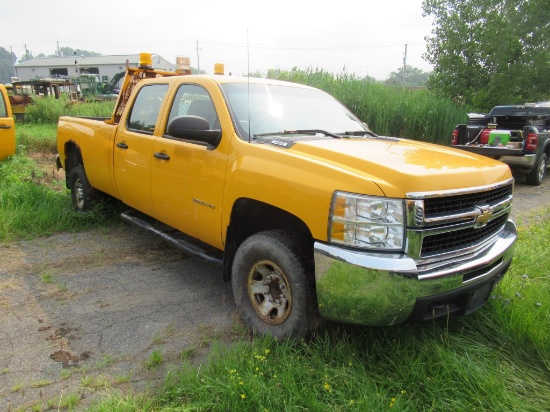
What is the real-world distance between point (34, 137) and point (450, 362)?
13053 mm

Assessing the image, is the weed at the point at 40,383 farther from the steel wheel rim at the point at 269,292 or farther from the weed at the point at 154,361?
the steel wheel rim at the point at 269,292

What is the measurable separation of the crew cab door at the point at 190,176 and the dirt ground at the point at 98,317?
2.00ft

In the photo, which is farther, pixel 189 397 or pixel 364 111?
pixel 364 111

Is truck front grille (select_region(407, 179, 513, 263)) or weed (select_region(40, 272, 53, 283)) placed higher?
truck front grille (select_region(407, 179, 513, 263))

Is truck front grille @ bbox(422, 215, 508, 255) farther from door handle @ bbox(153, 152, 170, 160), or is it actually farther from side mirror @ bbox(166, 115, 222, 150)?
door handle @ bbox(153, 152, 170, 160)

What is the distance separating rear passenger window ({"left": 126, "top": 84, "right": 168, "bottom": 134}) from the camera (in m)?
4.16

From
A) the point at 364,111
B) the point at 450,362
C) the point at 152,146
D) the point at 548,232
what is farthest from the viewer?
the point at 364,111

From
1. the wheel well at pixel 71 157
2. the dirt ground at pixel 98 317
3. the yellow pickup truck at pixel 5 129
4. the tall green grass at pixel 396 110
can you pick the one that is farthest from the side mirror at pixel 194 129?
the tall green grass at pixel 396 110

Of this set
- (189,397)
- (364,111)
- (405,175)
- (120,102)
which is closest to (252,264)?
(189,397)

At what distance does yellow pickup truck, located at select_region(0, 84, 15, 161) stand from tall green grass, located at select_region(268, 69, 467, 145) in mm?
7908

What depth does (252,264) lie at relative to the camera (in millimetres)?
2977

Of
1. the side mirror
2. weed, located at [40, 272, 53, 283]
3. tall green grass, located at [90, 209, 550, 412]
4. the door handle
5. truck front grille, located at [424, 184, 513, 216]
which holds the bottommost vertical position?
weed, located at [40, 272, 53, 283]

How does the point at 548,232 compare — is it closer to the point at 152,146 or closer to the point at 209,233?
the point at 209,233

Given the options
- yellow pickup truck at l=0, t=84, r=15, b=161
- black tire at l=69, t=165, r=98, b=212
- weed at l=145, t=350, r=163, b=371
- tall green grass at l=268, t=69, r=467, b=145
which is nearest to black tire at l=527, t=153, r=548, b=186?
tall green grass at l=268, t=69, r=467, b=145
